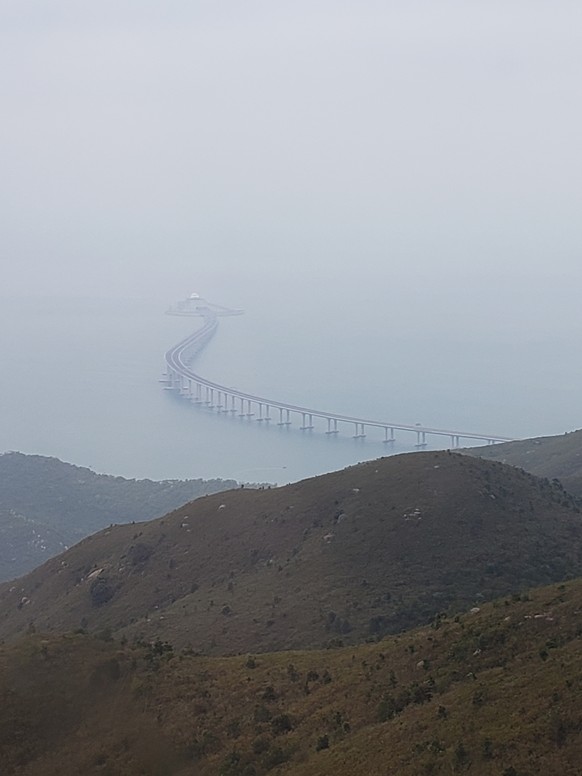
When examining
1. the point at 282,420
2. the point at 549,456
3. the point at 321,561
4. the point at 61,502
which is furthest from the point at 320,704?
the point at 282,420

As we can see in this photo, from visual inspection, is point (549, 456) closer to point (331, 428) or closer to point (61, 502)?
point (61, 502)

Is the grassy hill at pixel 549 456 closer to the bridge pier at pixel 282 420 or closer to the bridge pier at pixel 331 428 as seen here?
the bridge pier at pixel 331 428

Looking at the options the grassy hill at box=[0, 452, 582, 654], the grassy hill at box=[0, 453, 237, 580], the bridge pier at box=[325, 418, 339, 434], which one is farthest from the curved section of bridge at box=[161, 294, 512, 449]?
the grassy hill at box=[0, 452, 582, 654]

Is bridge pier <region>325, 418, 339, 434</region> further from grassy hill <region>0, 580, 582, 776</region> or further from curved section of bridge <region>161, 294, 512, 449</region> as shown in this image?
grassy hill <region>0, 580, 582, 776</region>

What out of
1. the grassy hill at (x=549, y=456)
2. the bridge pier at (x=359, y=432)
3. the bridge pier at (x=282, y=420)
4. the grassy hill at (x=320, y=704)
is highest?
the bridge pier at (x=282, y=420)

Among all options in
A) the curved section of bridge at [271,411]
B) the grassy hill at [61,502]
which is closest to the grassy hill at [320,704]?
the grassy hill at [61,502]

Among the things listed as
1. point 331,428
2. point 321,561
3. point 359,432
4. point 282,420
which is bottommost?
point 321,561

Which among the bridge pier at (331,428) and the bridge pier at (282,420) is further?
the bridge pier at (282,420)
